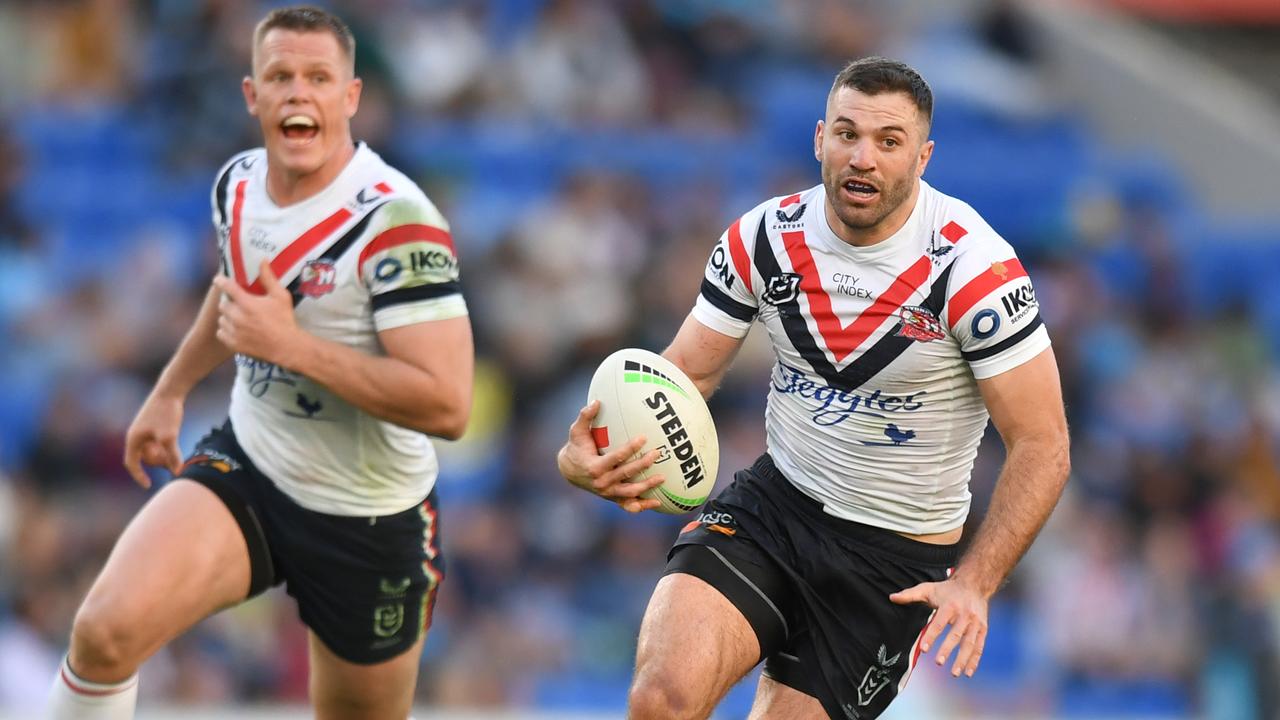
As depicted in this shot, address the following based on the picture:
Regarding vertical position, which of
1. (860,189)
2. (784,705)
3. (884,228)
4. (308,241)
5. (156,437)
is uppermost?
(860,189)

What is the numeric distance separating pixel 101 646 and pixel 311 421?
1.02 m

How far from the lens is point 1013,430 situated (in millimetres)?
5297

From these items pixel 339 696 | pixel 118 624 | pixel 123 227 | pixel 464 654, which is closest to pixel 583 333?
pixel 464 654

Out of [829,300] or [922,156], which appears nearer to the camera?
[922,156]

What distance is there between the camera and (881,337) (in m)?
5.48

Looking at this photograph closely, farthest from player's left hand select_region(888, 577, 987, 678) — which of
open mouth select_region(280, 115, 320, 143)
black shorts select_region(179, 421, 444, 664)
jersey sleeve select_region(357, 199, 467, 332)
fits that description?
open mouth select_region(280, 115, 320, 143)

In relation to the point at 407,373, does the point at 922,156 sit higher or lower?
higher

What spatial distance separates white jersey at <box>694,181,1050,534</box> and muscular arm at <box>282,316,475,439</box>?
0.83 m

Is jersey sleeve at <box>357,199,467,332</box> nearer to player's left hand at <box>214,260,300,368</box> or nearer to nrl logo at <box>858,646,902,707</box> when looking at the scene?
player's left hand at <box>214,260,300,368</box>

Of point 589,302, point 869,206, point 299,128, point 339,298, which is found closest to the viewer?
point 869,206

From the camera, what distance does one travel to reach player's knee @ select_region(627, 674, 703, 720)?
5180mm

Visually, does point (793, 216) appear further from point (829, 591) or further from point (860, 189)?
point (829, 591)

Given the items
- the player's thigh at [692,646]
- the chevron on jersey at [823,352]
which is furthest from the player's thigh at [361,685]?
the chevron on jersey at [823,352]

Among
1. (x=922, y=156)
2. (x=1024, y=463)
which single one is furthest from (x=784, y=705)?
(x=922, y=156)
